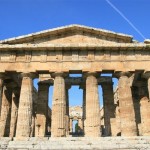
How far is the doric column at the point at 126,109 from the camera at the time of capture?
64.1ft

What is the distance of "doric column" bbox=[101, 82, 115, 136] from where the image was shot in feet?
77.3

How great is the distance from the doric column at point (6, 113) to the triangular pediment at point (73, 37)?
16.2 ft

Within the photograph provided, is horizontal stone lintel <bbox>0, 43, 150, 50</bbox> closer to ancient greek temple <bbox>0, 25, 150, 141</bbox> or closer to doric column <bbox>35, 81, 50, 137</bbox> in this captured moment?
ancient greek temple <bbox>0, 25, 150, 141</bbox>

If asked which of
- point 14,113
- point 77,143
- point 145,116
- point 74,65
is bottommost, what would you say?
point 77,143

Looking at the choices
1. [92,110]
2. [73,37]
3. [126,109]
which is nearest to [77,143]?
[92,110]

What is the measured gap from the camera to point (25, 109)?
20.1 metres

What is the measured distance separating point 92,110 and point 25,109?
15.5 ft

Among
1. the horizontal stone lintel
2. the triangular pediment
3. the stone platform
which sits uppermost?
the triangular pediment

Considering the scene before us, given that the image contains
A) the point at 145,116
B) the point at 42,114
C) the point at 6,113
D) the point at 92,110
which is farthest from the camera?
the point at 42,114

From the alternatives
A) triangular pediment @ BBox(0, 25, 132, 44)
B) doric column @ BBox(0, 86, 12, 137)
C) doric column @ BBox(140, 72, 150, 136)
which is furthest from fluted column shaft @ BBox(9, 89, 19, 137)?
doric column @ BBox(140, 72, 150, 136)

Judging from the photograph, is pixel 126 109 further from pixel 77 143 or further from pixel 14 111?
pixel 14 111

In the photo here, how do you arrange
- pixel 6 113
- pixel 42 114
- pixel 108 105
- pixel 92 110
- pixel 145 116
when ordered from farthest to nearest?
pixel 108 105 → pixel 42 114 → pixel 6 113 → pixel 145 116 → pixel 92 110

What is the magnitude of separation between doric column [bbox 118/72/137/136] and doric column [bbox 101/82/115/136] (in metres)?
3.40

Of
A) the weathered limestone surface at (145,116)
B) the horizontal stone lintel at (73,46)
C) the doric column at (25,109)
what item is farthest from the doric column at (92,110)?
the weathered limestone surface at (145,116)
